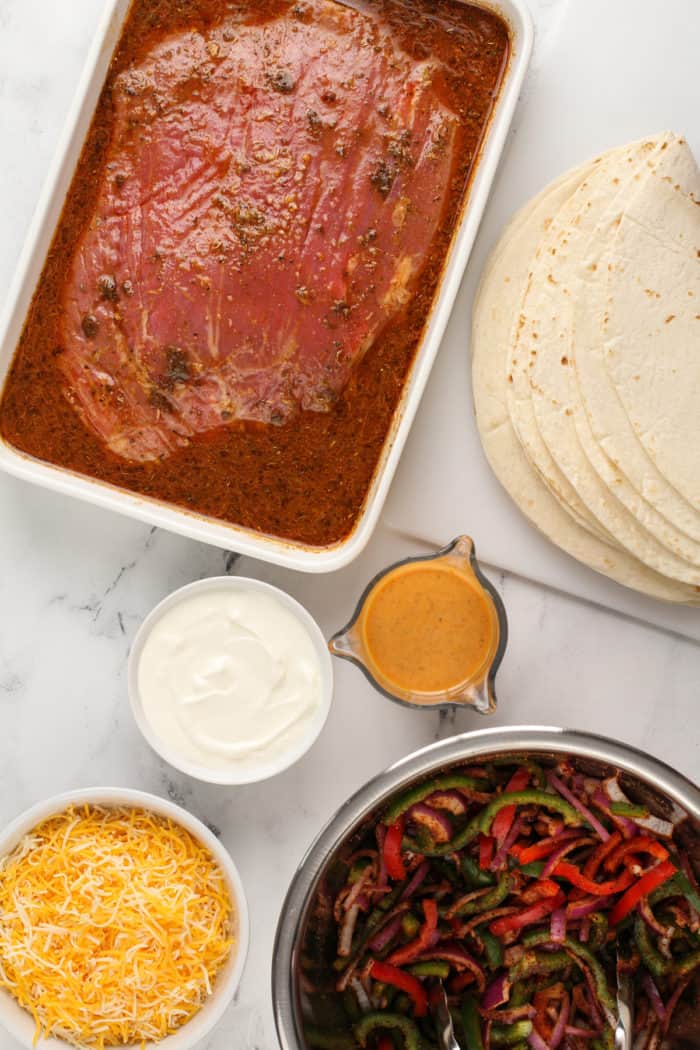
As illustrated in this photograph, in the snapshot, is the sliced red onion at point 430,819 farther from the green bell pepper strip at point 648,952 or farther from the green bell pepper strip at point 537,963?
the green bell pepper strip at point 648,952

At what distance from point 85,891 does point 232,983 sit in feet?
1.64

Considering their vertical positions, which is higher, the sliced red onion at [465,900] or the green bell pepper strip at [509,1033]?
the sliced red onion at [465,900]

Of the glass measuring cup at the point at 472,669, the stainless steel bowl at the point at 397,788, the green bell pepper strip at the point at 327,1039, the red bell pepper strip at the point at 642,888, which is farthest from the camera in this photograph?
the glass measuring cup at the point at 472,669

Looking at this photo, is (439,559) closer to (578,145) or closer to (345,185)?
(345,185)

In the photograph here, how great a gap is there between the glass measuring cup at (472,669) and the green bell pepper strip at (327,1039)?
0.92m

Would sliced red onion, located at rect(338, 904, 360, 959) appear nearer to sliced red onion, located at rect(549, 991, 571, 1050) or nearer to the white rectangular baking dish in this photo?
sliced red onion, located at rect(549, 991, 571, 1050)

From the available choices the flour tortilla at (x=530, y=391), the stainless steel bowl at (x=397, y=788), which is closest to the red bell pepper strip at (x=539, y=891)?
the stainless steel bowl at (x=397, y=788)

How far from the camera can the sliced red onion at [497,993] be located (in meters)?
2.96

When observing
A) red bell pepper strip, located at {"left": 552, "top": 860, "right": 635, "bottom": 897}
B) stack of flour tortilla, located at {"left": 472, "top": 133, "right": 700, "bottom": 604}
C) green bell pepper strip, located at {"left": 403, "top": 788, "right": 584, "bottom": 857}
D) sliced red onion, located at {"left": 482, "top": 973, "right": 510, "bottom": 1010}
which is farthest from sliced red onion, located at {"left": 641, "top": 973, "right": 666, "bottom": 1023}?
stack of flour tortilla, located at {"left": 472, "top": 133, "right": 700, "bottom": 604}

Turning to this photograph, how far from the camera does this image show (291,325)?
9.98 ft

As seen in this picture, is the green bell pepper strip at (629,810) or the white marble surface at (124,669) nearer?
the green bell pepper strip at (629,810)

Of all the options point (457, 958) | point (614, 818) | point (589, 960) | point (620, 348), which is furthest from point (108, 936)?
point (620, 348)

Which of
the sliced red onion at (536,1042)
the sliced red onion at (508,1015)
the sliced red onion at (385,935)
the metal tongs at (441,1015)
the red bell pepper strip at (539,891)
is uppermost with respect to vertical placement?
the red bell pepper strip at (539,891)

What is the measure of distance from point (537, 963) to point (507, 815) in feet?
1.41
